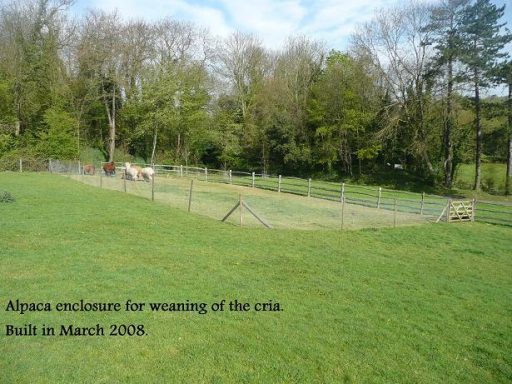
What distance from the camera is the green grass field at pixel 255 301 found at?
16.1ft

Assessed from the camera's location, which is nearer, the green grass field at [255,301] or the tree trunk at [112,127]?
the green grass field at [255,301]

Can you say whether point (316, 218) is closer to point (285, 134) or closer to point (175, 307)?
point (175, 307)

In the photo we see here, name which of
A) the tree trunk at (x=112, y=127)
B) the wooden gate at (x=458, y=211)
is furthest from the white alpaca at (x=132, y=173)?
the wooden gate at (x=458, y=211)

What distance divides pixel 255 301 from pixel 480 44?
3273cm

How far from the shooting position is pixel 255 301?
7.03m

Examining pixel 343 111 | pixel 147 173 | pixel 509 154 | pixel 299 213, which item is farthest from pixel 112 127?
pixel 509 154

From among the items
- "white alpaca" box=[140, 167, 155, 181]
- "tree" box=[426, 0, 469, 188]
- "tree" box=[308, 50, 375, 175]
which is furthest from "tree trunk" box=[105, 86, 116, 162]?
"tree" box=[426, 0, 469, 188]

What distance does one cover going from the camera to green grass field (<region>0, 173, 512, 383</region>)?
492 cm

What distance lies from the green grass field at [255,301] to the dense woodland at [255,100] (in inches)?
985

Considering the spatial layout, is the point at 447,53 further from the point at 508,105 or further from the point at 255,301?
the point at 255,301

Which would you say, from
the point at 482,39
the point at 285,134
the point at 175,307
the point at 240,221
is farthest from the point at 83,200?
the point at 482,39

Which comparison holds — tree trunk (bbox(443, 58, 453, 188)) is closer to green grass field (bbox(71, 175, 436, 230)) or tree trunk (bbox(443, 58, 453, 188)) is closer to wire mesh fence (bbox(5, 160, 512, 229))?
wire mesh fence (bbox(5, 160, 512, 229))

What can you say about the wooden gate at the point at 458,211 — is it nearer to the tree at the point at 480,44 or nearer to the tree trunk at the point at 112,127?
the tree at the point at 480,44

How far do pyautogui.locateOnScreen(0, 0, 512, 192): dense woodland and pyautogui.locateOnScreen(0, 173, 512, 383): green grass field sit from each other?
25.0 meters
